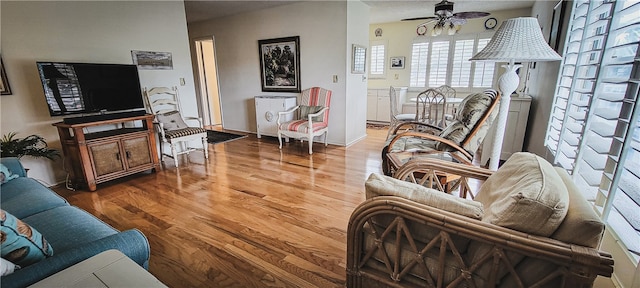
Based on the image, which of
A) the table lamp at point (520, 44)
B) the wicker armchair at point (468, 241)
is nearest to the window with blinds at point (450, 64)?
the table lamp at point (520, 44)

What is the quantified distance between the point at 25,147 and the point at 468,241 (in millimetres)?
3716

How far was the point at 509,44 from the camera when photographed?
1.60m

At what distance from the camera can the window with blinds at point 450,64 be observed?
5556mm

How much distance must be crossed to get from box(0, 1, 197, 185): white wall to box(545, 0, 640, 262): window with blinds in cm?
444

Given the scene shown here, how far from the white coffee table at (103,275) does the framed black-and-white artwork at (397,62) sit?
636 cm

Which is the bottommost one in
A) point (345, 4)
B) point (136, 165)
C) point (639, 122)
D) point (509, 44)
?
point (136, 165)

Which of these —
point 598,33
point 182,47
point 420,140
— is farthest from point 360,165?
point 182,47

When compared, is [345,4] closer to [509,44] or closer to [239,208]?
[509,44]

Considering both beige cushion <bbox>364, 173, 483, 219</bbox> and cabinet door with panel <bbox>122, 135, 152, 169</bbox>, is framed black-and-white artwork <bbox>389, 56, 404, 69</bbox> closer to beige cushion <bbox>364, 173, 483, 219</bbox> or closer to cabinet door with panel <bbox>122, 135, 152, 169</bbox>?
cabinet door with panel <bbox>122, 135, 152, 169</bbox>

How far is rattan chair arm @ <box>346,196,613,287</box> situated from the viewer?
31.4 inches

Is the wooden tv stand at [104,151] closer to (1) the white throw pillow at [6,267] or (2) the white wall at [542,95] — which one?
(1) the white throw pillow at [6,267]

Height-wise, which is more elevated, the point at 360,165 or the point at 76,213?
the point at 76,213

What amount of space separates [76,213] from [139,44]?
275 cm

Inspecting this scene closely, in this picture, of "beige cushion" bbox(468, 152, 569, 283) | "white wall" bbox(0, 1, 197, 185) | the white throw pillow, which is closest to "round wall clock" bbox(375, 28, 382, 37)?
"white wall" bbox(0, 1, 197, 185)
